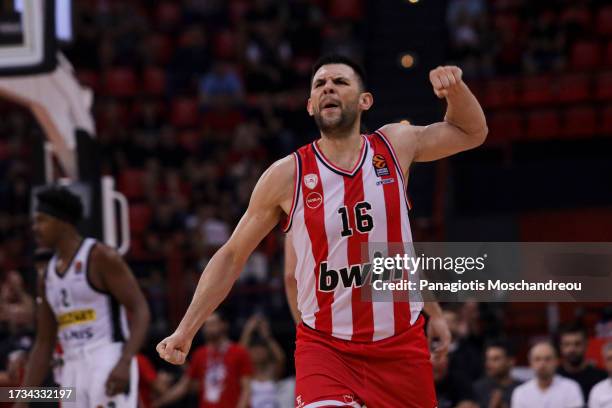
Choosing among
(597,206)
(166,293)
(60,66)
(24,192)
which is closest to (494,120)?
(597,206)

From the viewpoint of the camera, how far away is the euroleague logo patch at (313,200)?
5906 mm

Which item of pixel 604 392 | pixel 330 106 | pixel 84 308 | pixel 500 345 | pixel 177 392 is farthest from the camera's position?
pixel 177 392

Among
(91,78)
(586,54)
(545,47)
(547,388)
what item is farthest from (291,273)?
(91,78)

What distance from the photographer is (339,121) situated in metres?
5.96

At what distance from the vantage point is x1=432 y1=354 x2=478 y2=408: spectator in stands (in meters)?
10.3

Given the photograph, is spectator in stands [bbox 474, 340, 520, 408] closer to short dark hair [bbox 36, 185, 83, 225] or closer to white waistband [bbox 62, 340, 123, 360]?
white waistband [bbox 62, 340, 123, 360]

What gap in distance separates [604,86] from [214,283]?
12295mm

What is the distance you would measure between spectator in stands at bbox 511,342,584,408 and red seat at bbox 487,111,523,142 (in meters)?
7.05

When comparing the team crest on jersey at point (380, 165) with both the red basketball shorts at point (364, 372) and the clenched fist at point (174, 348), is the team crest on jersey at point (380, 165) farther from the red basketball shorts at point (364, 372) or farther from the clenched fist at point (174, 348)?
Answer: the clenched fist at point (174, 348)

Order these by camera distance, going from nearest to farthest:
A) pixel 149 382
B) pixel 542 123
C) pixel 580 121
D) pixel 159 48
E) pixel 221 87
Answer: pixel 149 382 < pixel 580 121 < pixel 542 123 < pixel 221 87 < pixel 159 48

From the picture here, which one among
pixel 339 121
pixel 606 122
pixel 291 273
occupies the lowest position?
pixel 291 273

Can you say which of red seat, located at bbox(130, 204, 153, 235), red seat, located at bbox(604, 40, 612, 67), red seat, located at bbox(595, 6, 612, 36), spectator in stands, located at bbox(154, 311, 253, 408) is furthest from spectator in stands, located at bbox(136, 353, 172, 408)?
red seat, located at bbox(595, 6, 612, 36)

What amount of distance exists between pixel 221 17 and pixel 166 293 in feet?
25.0

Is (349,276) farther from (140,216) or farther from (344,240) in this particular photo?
(140,216)
